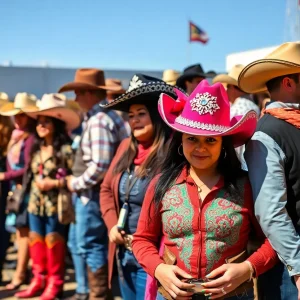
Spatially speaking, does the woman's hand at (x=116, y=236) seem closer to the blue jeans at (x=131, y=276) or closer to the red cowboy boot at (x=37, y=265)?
the blue jeans at (x=131, y=276)

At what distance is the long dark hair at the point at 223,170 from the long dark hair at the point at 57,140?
98.5 inches

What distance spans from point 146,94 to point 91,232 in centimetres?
165

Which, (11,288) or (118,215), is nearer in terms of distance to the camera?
(118,215)

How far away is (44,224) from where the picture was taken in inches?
183

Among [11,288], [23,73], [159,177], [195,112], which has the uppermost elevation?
[23,73]

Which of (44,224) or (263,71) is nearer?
(263,71)

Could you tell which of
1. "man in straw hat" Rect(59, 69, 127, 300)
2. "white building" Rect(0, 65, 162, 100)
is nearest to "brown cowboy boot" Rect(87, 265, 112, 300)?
"man in straw hat" Rect(59, 69, 127, 300)

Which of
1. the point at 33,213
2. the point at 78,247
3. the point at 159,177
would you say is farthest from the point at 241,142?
the point at 33,213

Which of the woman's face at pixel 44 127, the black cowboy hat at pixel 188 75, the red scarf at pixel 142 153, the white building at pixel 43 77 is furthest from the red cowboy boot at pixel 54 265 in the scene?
the white building at pixel 43 77

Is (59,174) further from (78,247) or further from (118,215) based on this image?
(118,215)

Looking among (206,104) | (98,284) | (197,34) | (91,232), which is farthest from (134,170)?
(197,34)

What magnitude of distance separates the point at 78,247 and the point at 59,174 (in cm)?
75

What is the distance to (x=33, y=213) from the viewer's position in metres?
4.60

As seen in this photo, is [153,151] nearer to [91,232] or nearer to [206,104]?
[206,104]
